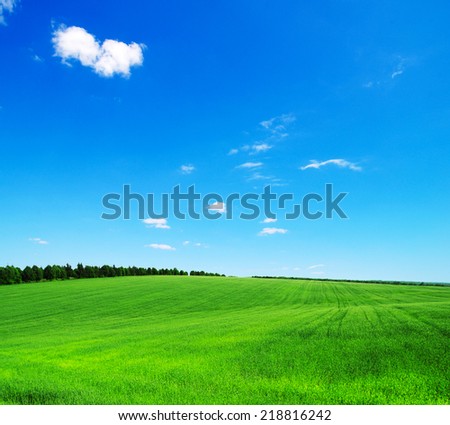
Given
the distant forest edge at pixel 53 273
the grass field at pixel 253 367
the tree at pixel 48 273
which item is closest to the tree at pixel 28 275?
the distant forest edge at pixel 53 273

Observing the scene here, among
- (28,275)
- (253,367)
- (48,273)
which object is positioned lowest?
(28,275)

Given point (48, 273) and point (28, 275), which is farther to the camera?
point (48, 273)

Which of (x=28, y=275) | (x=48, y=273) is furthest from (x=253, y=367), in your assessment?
(x=48, y=273)

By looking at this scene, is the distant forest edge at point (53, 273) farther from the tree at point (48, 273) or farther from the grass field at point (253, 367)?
the grass field at point (253, 367)

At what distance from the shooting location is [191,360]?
38.8ft

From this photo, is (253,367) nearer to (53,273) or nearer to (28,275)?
(28,275)

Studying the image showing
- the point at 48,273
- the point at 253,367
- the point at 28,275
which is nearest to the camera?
the point at 253,367

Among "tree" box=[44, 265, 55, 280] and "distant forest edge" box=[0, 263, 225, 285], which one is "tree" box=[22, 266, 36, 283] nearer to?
"distant forest edge" box=[0, 263, 225, 285]

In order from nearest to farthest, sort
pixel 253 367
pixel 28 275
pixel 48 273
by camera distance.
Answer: pixel 253 367 → pixel 28 275 → pixel 48 273

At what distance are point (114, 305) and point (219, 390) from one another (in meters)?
36.1

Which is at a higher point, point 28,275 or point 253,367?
point 253,367
